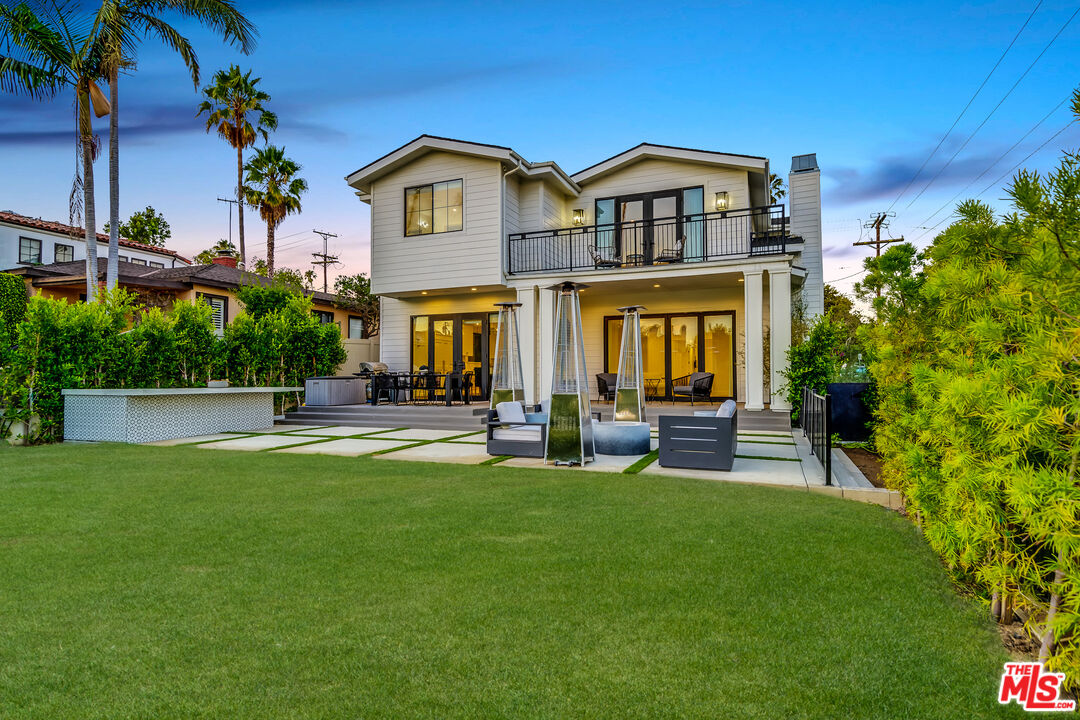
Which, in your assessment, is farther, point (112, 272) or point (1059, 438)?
Answer: point (112, 272)

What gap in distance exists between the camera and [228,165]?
21.9 metres

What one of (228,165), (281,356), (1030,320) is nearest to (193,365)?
(281,356)

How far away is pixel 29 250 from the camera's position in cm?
2364

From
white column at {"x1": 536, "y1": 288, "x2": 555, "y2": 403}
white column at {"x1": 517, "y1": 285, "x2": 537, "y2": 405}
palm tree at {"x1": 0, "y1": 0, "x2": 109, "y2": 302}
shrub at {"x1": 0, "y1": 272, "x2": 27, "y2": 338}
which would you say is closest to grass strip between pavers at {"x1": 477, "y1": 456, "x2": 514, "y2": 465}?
white column at {"x1": 536, "y1": 288, "x2": 555, "y2": 403}

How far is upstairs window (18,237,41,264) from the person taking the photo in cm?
2331

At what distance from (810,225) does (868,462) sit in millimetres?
9040

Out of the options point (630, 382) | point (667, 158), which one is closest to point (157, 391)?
point (630, 382)

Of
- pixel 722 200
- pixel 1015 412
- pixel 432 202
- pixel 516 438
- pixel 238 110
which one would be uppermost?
pixel 238 110

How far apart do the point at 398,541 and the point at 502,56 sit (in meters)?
14.5

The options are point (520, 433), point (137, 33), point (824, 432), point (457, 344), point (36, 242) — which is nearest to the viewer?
point (824, 432)

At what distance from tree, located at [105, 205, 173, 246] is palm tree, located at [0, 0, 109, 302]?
1208 inches

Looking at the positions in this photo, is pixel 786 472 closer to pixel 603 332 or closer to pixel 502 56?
pixel 603 332

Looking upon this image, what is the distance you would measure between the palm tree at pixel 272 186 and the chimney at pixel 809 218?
17390 mm

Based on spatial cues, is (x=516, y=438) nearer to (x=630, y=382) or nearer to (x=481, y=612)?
(x=630, y=382)
